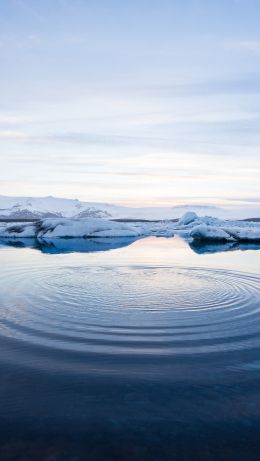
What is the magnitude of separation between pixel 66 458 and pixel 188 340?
2587mm

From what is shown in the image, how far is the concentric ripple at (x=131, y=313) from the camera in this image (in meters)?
4.82

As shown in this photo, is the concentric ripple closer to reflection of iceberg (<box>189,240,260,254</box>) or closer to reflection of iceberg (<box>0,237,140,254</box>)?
reflection of iceberg (<box>0,237,140,254</box>)

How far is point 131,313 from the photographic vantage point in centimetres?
615

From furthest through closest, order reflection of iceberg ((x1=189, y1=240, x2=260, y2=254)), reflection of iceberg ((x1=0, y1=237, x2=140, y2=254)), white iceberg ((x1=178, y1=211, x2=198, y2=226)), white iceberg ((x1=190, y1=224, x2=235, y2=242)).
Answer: white iceberg ((x1=178, y1=211, x2=198, y2=226)), white iceberg ((x1=190, y1=224, x2=235, y2=242)), reflection of iceberg ((x1=189, y1=240, x2=260, y2=254)), reflection of iceberg ((x1=0, y1=237, x2=140, y2=254))

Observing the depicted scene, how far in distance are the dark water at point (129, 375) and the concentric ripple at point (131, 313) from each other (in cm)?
2

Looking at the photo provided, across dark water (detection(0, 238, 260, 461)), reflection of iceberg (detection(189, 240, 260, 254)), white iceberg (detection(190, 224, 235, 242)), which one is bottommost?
dark water (detection(0, 238, 260, 461))

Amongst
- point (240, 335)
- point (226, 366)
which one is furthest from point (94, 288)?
point (226, 366)

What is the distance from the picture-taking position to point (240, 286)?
8.52 meters

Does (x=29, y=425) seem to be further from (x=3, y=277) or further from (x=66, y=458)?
(x=3, y=277)

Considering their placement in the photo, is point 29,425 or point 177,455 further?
point 29,425

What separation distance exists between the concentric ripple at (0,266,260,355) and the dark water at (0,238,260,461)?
2 centimetres

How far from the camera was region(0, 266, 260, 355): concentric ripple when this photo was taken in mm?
4820

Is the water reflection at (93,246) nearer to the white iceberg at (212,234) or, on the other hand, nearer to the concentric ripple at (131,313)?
the white iceberg at (212,234)

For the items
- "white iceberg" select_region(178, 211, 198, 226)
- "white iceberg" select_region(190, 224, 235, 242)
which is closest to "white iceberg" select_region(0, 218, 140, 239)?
"white iceberg" select_region(190, 224, 235, 242)
